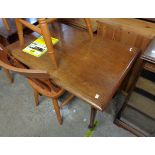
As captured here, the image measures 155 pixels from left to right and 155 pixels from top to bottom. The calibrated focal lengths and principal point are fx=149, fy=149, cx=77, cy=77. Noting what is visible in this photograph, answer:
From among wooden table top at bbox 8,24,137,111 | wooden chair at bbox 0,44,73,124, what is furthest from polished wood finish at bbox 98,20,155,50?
wooden chair at bbox 0,44,73,124

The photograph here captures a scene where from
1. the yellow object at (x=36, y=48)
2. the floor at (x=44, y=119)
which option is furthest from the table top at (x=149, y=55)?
the floor at (x=44, y=119)

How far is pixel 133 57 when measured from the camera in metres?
0.98

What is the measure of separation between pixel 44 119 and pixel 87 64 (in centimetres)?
78

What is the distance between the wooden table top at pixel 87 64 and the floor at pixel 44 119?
25.9 inches

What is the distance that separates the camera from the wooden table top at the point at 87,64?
2.63 ft

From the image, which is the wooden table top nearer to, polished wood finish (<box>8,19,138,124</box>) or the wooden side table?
polished wood finish (<box>8,19,138,124</box>)

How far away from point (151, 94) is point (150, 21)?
514 mm

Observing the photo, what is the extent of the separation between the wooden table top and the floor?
0.66 meters

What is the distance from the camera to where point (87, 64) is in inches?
36.8

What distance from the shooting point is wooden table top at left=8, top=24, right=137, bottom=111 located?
0.80 m
